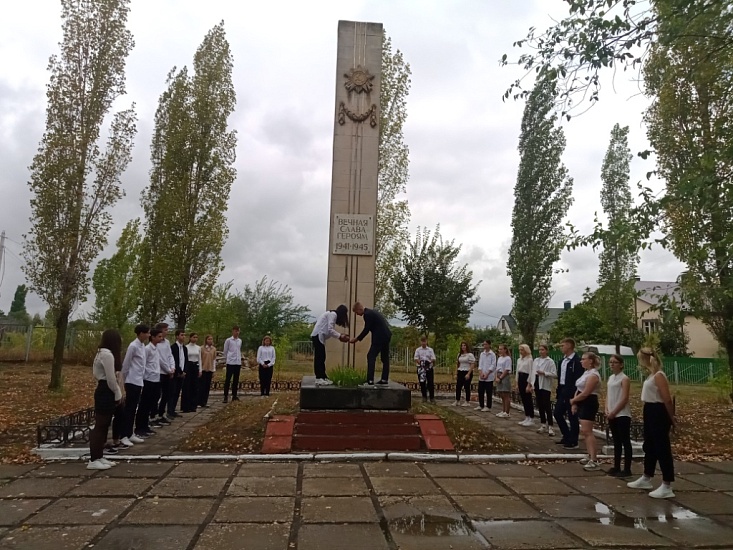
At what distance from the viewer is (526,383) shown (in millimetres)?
9797

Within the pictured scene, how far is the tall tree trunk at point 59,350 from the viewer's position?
1283 centimetres

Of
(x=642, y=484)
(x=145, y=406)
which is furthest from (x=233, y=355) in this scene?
(x=642, y=484)

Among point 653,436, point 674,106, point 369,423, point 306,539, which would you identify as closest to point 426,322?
point 674,106

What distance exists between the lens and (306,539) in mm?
3867

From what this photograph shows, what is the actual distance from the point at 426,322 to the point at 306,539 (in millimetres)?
18750

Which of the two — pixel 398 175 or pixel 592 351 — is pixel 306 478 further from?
pixel 398 175

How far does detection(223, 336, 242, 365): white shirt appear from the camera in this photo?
1138cm

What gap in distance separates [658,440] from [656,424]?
0.15 m

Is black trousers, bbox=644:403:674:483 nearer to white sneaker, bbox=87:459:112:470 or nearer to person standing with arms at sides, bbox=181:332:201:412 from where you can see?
white sneaker, bbox=87:459:112:470

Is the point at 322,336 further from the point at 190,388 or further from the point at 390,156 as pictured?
the point at 390,156

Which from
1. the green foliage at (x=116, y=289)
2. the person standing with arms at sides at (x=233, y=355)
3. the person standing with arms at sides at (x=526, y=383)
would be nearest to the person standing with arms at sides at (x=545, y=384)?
the person standing with arms at sides at (x=526, y=383)

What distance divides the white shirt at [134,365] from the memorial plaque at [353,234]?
4.94 m

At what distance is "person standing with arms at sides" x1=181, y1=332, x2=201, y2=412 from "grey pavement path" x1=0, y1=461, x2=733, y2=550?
434 cm

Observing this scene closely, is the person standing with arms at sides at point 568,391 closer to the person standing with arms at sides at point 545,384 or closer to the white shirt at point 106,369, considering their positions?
the person standing with arms at sides at point 545,384
